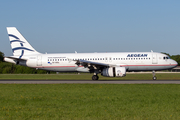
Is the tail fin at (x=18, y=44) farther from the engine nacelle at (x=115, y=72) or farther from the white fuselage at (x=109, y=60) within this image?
the engine nacelle at (x=115, y=72)

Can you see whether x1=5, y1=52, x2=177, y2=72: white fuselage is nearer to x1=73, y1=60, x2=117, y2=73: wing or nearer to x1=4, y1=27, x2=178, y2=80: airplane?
x1=4, y1=27, x2=178, y2=80: airplane

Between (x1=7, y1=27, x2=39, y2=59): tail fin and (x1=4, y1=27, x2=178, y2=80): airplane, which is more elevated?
(x1=7, y1=27, x2=39, y2=59): tail fin

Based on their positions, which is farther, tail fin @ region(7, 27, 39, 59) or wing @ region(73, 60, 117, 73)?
tail fin @ region(7, 27, 39, 59)

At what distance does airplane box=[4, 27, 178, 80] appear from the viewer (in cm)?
3412

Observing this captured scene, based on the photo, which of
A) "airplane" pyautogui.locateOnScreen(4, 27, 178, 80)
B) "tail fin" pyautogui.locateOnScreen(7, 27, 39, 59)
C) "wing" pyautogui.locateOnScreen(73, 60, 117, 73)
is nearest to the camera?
"wing" pyautogui.locateOnScreen(73, 60, 117, 73)

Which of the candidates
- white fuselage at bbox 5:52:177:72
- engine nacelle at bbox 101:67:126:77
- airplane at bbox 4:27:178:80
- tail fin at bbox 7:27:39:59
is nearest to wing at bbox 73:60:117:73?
airplane at bbox 4:27:178:80

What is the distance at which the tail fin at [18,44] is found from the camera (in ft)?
126

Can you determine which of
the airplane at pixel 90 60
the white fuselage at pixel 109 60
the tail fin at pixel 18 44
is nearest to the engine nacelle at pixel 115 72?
the airplane at pixel 90 60

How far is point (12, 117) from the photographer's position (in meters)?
9.77

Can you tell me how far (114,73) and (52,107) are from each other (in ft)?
69.7

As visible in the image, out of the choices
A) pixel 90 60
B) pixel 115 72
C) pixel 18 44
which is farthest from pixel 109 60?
pixel 18 44

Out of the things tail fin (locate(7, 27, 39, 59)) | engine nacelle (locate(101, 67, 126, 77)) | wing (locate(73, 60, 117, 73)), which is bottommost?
engine nacelle (locate(101, 67, 126, 77))

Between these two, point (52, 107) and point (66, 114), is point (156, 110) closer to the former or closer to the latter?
point (66, 114)

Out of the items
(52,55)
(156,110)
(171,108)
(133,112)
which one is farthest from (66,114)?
(52,55)
